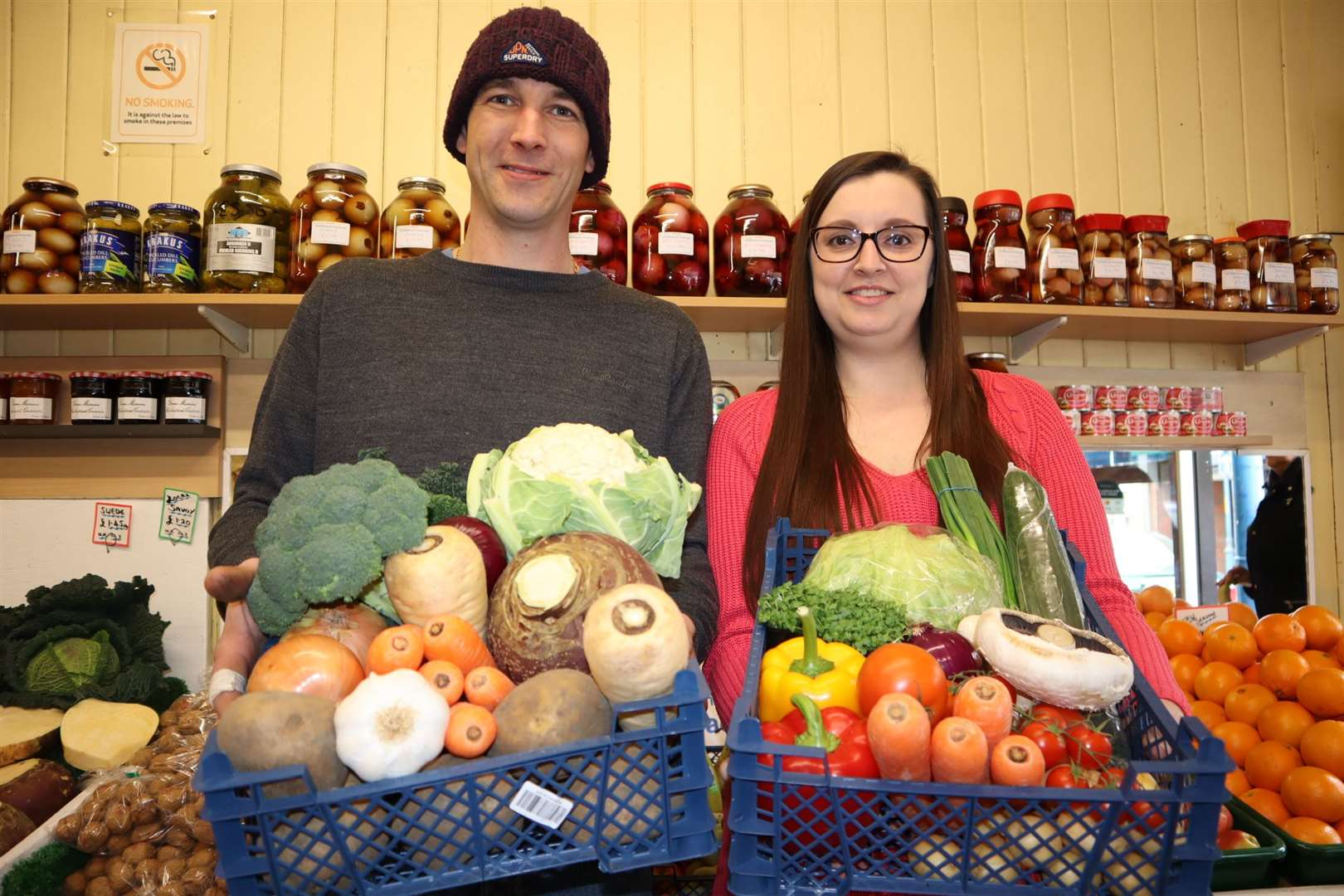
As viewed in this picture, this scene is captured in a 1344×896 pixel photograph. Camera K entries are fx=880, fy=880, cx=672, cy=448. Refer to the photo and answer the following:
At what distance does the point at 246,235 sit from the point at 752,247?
142 centimetres

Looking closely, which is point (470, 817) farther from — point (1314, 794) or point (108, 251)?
point (108, 251)

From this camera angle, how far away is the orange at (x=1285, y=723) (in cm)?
204

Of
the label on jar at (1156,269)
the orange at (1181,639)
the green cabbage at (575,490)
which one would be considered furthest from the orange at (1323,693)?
the green cabbage at (575,490)

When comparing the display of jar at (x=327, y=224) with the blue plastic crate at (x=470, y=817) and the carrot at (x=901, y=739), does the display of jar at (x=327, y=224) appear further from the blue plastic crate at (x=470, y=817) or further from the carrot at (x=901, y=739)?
the carrot at (x=901, y=739)

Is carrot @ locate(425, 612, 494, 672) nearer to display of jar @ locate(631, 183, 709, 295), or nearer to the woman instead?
the woman

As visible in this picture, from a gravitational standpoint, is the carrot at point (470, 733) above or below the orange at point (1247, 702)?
above

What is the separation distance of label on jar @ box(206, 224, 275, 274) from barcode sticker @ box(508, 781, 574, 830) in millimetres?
2115

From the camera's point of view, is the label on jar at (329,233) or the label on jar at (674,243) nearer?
the label on jar at (329,233)

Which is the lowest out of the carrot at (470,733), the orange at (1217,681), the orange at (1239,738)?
the orange at (1239,738)

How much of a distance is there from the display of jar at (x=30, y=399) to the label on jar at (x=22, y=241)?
38 cm

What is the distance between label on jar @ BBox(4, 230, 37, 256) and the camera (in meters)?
2.49

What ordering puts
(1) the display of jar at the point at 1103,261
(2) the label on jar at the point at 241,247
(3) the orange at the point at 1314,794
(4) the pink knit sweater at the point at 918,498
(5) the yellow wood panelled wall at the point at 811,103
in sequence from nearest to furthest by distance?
(4) the pink knit sweater at the point at 918,498 < (3) the orange at the point at 1314,794 < (2) the label on jar at the point at 241,247 < (1) the display of jar at the point at 1103,261 < (5) the yellow wood panelled wall at the point at 811,103

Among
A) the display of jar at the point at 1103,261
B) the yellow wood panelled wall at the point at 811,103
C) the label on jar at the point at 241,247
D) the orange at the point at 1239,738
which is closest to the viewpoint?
the orange at the point at 1239,738

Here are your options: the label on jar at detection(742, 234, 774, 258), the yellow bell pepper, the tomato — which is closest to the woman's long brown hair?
the yellow bell pepper
